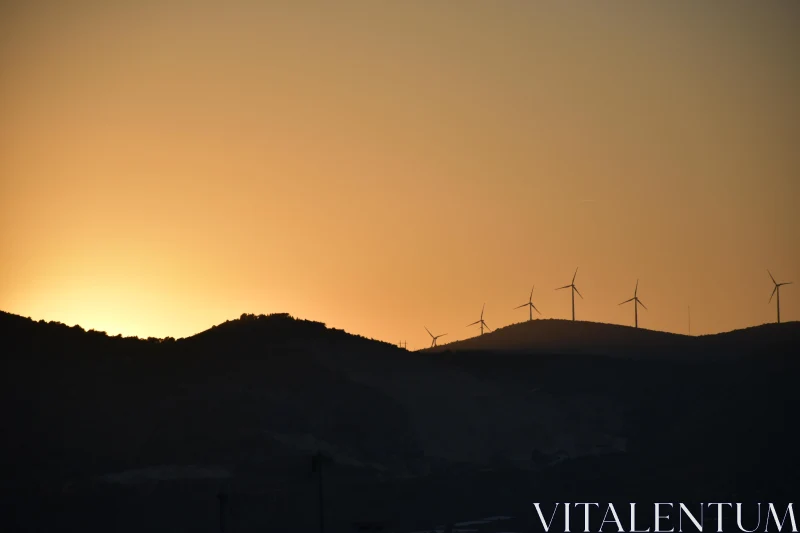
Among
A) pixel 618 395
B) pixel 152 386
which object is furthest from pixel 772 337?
pixel 152 386

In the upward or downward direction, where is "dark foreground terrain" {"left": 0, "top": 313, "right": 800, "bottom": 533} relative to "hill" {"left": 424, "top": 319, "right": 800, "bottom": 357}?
downward

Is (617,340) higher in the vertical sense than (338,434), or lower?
higher

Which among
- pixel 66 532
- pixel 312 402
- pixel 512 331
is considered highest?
pixel 512 331

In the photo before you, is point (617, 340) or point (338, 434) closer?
point (338, 434)

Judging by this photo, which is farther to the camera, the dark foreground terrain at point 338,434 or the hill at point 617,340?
the hill at point 617,340

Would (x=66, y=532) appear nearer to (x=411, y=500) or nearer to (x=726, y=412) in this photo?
(x=411, y=500)

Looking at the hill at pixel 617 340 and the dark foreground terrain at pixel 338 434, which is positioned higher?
the hill at pixel 617 340

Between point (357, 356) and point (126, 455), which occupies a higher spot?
point (357, 356)

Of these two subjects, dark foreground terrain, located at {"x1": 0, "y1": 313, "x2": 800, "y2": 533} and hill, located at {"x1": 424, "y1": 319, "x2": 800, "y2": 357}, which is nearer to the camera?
dark foreground terrain, located at {"x1": 0, "y1": 313, "x2": 800, "y2": 533}
